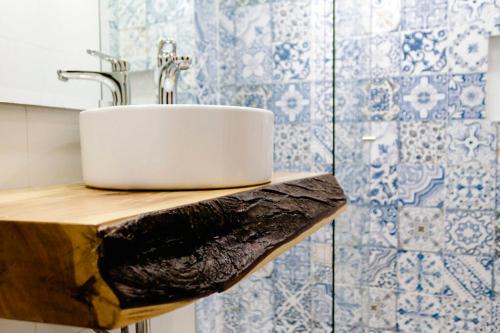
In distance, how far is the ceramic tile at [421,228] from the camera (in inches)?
63.9

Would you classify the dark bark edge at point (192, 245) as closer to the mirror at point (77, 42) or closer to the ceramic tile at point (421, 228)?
the mirror at point (77, 42)

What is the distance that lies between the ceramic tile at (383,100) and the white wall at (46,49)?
39.5 inches

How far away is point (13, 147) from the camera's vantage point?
0.85 m

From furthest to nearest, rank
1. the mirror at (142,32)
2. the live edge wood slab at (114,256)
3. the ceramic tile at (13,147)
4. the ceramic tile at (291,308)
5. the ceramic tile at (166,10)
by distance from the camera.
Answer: the ceramic tile at (291,308) < the ceramic tile at (166,10) < the mirror at (142,32) < the ceramic tile at (13,147) < the live edge wood slab at (114,256)

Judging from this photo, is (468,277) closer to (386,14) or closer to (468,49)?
(468,49)

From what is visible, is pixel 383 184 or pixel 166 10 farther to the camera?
pixel 383 184

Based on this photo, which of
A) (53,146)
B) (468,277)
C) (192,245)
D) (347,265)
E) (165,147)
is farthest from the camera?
(468,277)

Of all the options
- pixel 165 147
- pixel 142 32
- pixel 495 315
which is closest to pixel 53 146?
pixel 165 147

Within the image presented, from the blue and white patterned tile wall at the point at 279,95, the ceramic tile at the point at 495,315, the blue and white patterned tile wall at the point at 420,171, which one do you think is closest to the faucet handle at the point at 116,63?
the blue and white patterned tile wall at the point at 279,95

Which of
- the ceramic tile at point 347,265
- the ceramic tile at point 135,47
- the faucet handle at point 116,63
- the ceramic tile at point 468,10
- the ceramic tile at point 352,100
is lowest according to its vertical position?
the ceramic tile at point 347,265

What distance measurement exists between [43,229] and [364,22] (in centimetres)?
144

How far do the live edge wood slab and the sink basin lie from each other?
110 millimetres

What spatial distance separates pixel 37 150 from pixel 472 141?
1392 mm

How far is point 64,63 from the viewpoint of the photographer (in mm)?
992
